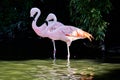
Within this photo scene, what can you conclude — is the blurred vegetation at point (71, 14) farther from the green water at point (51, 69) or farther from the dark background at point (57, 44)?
the green water at point (51, 69)

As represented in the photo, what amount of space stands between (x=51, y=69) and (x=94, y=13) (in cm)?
278

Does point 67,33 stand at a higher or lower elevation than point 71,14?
lower

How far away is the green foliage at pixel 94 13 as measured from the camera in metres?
10.7

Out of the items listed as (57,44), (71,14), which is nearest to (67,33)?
(71,14)

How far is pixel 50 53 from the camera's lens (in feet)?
35.8

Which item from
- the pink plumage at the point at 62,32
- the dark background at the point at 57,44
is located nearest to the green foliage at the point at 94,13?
the dark background at the point at 57,44

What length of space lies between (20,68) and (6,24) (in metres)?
4.80

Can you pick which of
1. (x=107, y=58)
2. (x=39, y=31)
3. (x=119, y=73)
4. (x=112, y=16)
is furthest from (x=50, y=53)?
(x=119, y=73)

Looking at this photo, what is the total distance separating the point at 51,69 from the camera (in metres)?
8.44

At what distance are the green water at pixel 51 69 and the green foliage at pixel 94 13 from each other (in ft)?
4.67

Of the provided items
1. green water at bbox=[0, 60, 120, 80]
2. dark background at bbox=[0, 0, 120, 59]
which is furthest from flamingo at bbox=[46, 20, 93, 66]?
green water at bbox=[0, 60, 120, 80]

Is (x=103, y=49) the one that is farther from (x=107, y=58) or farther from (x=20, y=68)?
(x=20, y=68)

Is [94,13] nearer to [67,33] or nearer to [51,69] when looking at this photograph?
[67,33]

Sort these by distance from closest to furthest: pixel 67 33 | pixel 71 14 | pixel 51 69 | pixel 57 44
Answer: pixel 51 69, pixel 67 33, pixel 71 14, pixel 57 44
